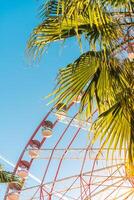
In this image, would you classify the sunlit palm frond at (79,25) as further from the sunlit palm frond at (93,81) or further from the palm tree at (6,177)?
the palm tree at (6,177)

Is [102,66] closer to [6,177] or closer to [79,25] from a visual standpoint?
[79,25]

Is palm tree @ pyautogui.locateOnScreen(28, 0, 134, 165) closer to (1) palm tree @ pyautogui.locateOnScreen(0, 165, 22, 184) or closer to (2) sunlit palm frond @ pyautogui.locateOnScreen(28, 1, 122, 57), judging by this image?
(2) sunlit palm frond @ pyautogui.locateOnScreen(28, 1, 122, 57)

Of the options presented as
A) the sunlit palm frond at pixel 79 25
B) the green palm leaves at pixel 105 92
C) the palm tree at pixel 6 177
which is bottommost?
the palm tree at pixel 6 177

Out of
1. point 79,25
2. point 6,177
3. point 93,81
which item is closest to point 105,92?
point 93,81

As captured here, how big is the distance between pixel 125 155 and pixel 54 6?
2.20m

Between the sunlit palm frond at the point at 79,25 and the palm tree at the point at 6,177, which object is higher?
Result: the sunlit palm frond at the point at 79,25

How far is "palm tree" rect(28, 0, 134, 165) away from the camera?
502cm

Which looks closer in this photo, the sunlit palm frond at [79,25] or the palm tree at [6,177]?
the sunlit palm frond at [79,25]

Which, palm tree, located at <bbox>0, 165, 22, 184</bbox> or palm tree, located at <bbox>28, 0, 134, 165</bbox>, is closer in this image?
palm tree, located at <bbox>28, 0, 134, 165</bbox>

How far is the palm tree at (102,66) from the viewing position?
5.02 metres

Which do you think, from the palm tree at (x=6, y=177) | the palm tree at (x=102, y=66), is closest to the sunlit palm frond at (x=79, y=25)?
the palm tree at (x=102, y=66)

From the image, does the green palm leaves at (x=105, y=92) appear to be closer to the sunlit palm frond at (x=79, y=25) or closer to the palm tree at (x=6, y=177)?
the sunlit palm frond at (x=79, y=25)

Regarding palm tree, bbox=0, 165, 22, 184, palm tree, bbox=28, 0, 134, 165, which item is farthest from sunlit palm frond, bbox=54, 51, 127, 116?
palm tree, bbox=0, 165, 22, 184

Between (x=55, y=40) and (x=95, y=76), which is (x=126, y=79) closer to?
(x=95, y=76)
